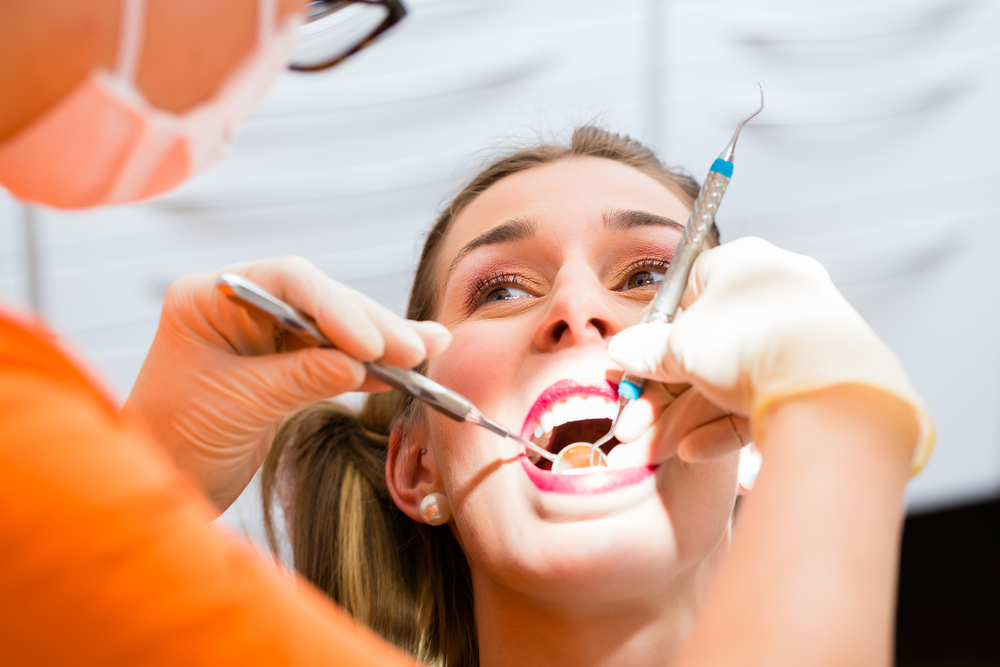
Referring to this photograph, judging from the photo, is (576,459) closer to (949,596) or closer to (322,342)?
(322,342)

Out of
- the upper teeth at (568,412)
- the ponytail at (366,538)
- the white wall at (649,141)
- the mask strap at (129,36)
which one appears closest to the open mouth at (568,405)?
the upper teeth at (568,412)

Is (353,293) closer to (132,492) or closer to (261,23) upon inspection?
(261,23)

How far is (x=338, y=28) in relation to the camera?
→ 957 mm

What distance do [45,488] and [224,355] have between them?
1.95 ft

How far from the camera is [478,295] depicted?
1.29 meters

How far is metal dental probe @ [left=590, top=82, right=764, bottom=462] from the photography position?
1.03 m

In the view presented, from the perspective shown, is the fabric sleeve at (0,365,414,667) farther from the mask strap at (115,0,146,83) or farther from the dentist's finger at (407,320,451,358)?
the dentist's finger at (407,320,451,358)

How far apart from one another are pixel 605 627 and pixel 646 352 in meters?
0.42

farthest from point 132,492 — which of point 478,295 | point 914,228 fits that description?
point 914,228

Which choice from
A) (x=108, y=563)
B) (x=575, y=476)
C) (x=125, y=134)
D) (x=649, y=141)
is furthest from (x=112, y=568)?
(x=649, y=141)

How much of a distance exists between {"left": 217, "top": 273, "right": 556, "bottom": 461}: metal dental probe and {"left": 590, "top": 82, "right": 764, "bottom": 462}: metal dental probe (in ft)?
0.53

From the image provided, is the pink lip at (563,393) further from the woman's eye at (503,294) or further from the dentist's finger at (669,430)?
the woman's eye at (503,294)

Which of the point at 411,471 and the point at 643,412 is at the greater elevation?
the point at 643,412

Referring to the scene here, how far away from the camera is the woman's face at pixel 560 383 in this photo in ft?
3.32
